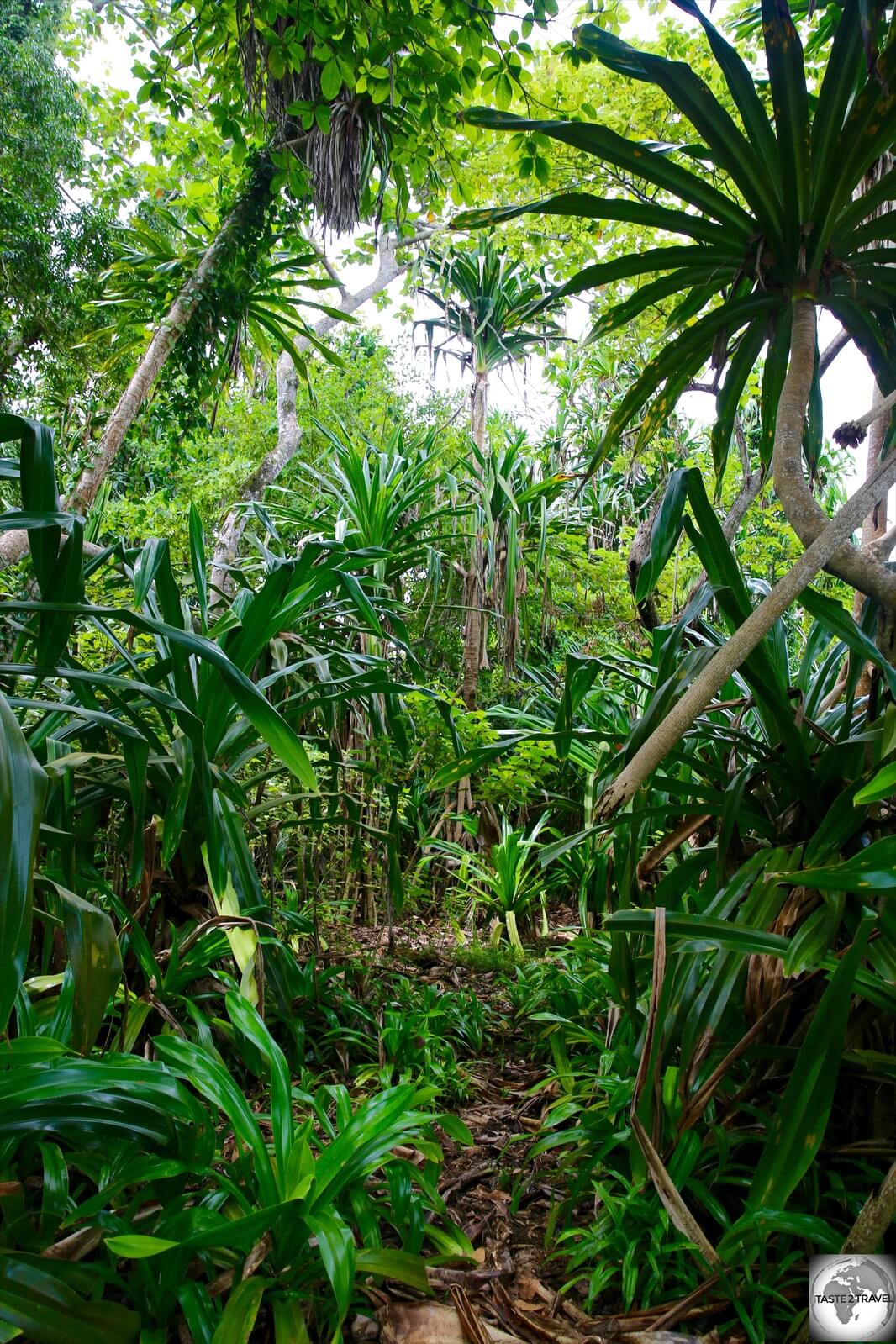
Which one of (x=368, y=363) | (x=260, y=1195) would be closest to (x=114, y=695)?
(x=260, y=1195)

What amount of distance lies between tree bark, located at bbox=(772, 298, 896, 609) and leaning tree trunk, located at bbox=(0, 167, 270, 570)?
2.10 m

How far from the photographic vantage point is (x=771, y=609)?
81cm

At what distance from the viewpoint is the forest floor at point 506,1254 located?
2.80 feet

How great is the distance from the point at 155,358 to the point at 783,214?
2.33 metres

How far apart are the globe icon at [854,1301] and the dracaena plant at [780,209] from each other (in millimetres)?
790

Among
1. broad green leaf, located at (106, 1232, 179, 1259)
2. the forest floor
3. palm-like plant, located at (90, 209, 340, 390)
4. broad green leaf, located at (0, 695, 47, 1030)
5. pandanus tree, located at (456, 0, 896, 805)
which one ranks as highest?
palm-like plant, located at (90, 209, 340, 390)

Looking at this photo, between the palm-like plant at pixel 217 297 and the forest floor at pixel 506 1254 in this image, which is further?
the palm-like plant at pixel 217 297

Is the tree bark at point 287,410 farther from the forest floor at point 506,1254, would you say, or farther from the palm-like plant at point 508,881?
the forest floor at point 506,1254

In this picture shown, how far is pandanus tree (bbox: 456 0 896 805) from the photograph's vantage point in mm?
974

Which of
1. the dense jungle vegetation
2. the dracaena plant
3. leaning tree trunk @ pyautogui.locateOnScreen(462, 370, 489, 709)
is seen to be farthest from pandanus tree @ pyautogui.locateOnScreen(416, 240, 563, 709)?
the dracaena plant

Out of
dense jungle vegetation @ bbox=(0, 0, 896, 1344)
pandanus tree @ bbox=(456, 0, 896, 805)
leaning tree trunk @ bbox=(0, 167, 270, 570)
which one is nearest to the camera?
dense jungle vegetation @ bbox=(0, 0, 896, 1344)

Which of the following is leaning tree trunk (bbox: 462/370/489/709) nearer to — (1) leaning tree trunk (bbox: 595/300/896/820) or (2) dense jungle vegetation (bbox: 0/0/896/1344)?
(2) dense jungle vegetation (bbox: 0/0/896/1344)

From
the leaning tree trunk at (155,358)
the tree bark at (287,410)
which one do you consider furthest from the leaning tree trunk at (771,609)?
the tree bark at (287,410)

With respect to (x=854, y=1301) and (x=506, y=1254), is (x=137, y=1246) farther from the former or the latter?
(x=854, y=1301)
